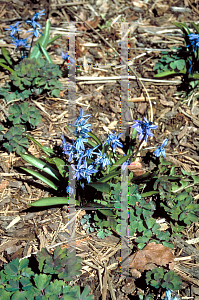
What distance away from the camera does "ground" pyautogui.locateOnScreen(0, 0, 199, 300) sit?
248 centimetres

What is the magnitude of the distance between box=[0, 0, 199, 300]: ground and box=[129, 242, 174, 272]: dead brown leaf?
0.38ft

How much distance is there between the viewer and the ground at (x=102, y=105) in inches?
97.5

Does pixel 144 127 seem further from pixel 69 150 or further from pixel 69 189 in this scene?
pixel 69 189

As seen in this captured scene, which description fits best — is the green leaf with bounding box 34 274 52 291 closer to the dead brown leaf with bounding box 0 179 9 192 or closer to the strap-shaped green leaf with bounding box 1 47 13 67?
the dead brown leaf with bounding box 0 179 9 192

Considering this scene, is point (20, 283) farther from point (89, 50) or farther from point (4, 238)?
point (89, 50)

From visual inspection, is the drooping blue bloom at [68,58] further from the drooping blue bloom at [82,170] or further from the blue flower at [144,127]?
the drooping blue bloom at [82,170]

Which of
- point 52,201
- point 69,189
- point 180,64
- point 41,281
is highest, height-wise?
point 180,64

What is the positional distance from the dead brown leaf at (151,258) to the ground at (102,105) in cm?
12

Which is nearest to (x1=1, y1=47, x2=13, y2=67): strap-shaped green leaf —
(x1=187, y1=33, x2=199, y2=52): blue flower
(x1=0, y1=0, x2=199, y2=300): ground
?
(x1=0, y1=0, x2=199, y2=300): ground

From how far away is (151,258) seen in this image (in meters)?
2.38

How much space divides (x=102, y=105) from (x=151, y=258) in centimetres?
185

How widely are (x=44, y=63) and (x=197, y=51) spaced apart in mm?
1789

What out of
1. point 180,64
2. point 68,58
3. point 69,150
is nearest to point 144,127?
point 69,150

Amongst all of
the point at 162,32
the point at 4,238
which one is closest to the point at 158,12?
the point at 162,32
